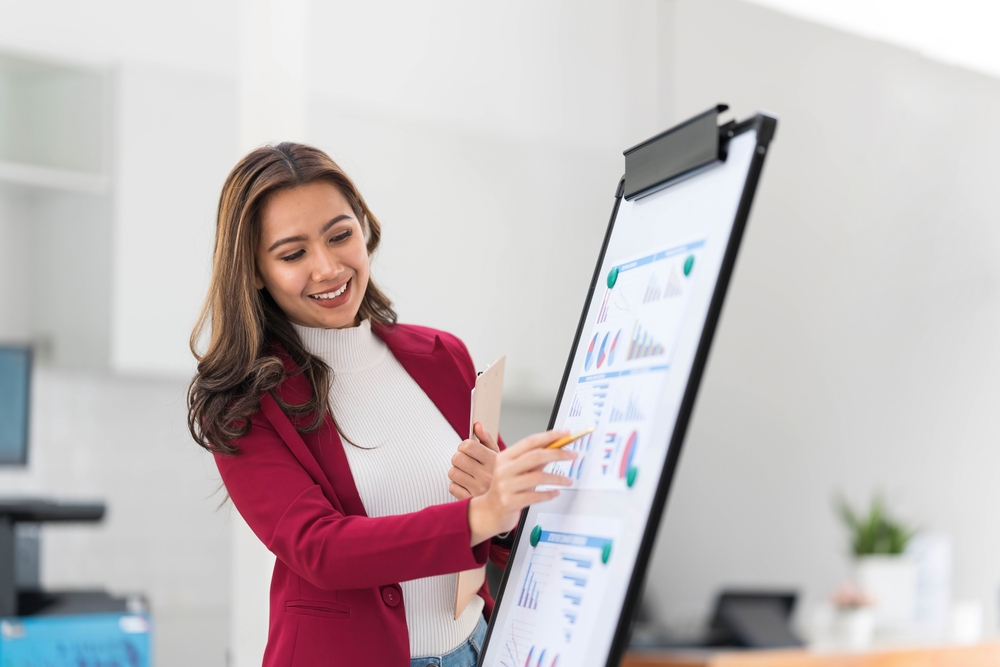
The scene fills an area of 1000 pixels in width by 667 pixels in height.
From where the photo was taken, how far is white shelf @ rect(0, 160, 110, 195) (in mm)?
3244

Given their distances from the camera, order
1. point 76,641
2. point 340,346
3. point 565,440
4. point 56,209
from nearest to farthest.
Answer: point 565,440, point 340,346, point 76,641, point 56,209

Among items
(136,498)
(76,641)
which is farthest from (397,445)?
(136,498)

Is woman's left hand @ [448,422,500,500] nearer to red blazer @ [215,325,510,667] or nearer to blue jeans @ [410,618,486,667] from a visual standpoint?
red blazer @ [215,325,510,667]

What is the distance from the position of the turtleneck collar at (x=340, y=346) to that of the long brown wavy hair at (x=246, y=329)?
25mm

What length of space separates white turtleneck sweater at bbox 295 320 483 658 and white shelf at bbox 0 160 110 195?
2.39 m

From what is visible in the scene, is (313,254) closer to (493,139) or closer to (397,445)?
(397,445)

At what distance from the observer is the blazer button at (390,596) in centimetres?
115

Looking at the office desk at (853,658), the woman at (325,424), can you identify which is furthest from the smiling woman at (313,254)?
the office desk at (853,658)

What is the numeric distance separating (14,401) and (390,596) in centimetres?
237

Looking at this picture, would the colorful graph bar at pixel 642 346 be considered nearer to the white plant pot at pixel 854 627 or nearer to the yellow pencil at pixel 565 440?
the yellow pencil at pixel 565 440

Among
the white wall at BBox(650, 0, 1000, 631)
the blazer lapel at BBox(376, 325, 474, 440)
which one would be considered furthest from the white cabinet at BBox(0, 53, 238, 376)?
the blazer lapel at BBox(376, 325, 474, 440)

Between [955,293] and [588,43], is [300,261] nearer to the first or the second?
[588,43]

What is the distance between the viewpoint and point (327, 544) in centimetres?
100

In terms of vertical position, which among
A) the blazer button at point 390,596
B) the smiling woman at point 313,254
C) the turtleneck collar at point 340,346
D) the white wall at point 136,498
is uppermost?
the smiling woman at point 313,254
